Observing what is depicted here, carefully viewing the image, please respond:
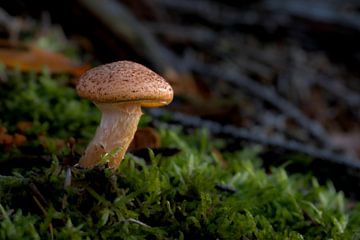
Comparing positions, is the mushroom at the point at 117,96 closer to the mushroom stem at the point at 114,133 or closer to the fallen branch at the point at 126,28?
the mushroom stem at the point at 114,133

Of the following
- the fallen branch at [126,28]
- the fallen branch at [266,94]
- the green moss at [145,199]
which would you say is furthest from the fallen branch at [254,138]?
the fallen branch at [266,94]

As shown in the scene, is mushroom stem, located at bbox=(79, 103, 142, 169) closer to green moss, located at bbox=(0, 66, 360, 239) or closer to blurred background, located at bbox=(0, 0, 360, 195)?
green moss, located at bbox=(0, 66, 360, 239)

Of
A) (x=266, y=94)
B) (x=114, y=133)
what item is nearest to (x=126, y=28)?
(x=266, y=94)

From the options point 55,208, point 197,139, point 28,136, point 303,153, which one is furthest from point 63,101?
point 303,153

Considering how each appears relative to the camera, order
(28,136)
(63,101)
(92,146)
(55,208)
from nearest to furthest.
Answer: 1. (55,208)
2. (92,146)
3. (28,136)
4. (63,101)

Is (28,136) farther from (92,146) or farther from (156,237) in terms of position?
(156,237)
